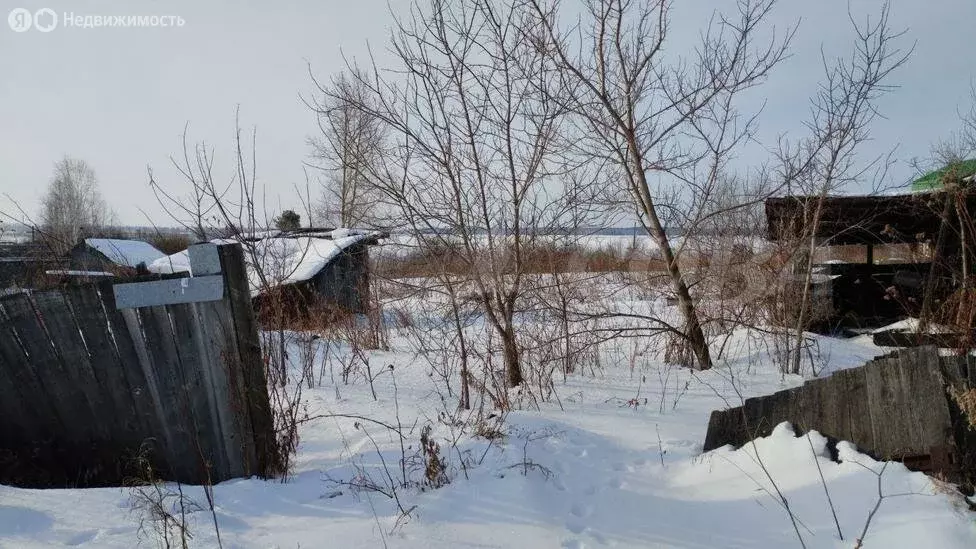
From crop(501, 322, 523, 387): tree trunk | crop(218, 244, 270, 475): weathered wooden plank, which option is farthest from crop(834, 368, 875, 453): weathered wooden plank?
crop(218, 244, 270, 475): weathered wooden plank

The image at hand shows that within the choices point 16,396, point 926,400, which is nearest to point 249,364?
point 16,396

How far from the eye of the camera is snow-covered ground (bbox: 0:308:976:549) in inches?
101

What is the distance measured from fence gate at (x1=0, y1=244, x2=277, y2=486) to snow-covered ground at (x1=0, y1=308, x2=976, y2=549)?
32 centimetres

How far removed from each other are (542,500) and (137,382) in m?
2.54

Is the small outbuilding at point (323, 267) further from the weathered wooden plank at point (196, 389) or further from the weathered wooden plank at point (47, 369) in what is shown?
the weathered wooden plank at point (196, 389)

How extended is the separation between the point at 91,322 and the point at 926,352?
15.1ft

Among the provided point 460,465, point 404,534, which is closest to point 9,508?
point 404,534

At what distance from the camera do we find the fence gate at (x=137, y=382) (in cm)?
330

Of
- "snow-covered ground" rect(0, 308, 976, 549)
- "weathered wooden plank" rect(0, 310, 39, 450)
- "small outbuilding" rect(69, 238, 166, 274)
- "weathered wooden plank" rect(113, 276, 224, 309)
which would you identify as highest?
"small outbuilding" rect(69, 238, 166, 274)

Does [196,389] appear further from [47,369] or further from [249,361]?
[47,369]

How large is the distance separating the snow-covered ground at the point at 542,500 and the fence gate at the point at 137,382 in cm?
32

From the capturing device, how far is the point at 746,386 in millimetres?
5859

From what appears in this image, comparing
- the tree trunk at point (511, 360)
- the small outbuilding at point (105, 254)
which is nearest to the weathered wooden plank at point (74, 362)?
the tree trunk at point (511, 360)

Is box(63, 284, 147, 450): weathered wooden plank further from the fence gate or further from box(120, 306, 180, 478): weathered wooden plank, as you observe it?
box(120, 306, 180, 478): weathered wooden plank
